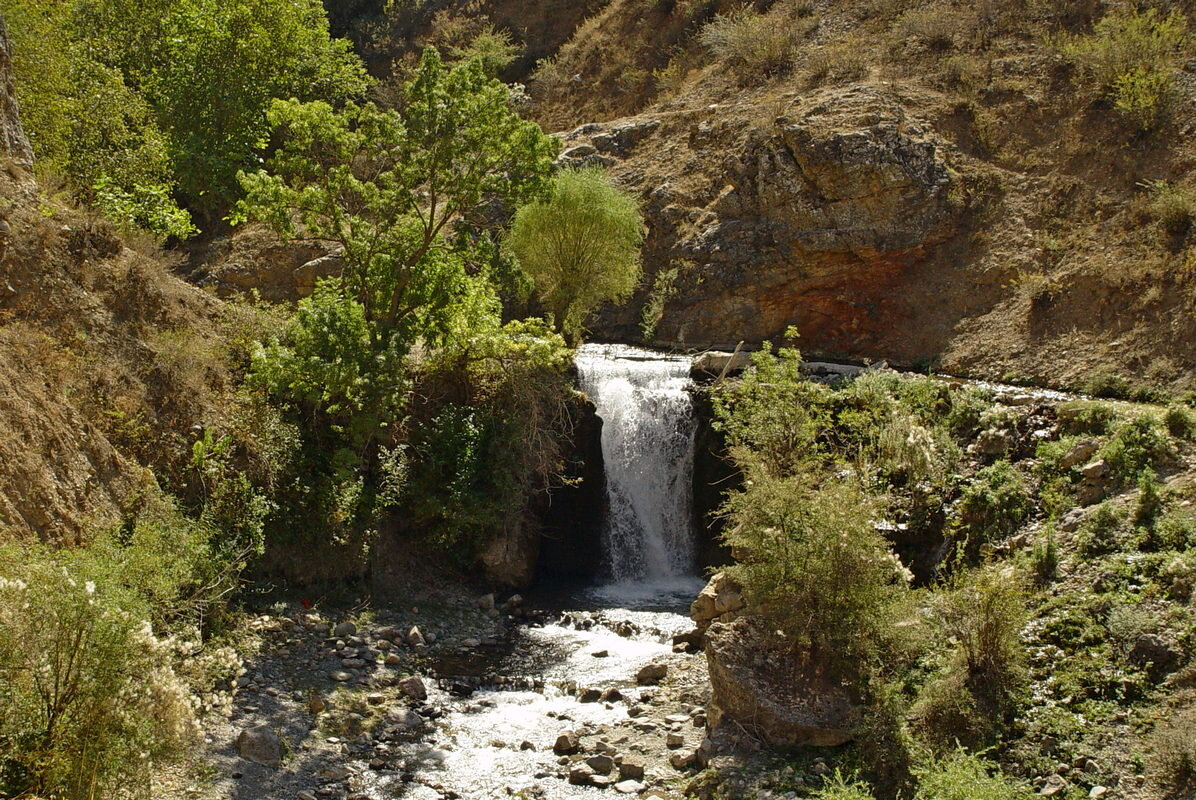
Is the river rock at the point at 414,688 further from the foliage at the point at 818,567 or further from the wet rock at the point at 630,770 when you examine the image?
the foliage at the point at 818,567

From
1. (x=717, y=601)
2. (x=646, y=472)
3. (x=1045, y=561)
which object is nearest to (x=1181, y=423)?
(x=1045, y=561)

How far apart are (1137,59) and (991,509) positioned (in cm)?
1550

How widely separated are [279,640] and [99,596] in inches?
176

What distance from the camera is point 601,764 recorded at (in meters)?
9.43

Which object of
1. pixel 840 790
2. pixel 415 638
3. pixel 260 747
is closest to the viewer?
pixel 840 790

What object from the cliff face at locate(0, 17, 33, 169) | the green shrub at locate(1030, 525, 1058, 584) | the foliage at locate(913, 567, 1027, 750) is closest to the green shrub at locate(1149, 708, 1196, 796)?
the foliage at locate(913, 567, 1027, 750)

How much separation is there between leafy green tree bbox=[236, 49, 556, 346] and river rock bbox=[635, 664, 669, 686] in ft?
19.4

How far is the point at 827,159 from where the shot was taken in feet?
75.4

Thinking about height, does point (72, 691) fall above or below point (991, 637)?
above

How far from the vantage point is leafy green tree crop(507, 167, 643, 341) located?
20562 millimetres

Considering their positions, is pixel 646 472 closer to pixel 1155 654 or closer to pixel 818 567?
pixel 818 567

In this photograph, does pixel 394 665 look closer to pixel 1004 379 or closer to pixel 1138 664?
pixel 1138 664

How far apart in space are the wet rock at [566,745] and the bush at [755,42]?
79.5 feet

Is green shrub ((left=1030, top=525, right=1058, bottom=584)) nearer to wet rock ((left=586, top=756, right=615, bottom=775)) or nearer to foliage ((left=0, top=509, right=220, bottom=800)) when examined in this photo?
wet rock ((left=586, top=756, right=615, bottom=775))
